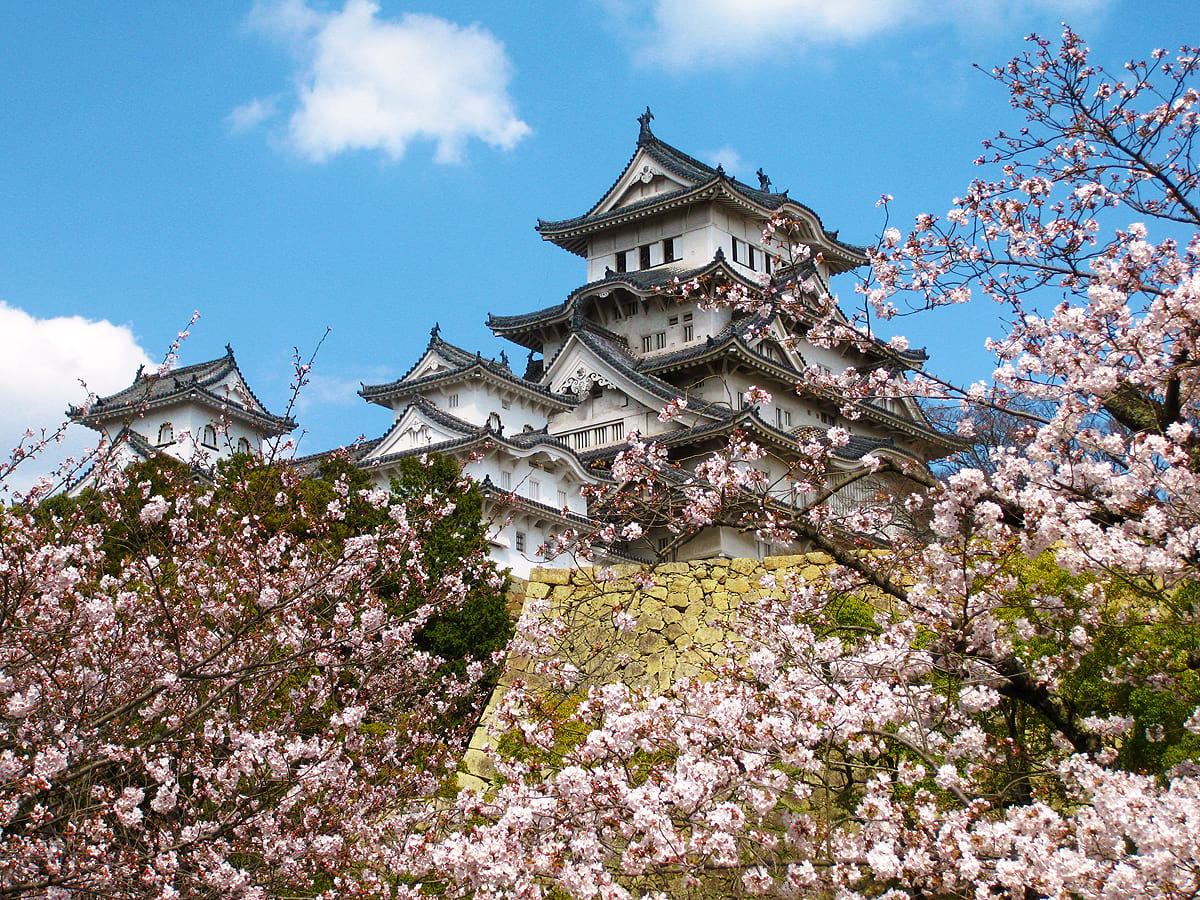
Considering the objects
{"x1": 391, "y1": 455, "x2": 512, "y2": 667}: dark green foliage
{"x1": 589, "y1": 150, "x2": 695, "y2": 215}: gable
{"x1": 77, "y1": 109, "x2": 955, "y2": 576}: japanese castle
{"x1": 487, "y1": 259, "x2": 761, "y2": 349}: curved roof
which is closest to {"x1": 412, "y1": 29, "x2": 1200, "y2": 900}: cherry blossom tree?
{"x1": 391, "y1": 455, "x2": 512, "y2": 667}: dark green foliage

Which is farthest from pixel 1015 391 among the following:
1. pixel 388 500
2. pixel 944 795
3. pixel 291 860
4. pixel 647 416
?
pixel 647 416

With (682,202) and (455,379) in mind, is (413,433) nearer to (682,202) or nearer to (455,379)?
(455,379)

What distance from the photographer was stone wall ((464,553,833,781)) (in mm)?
12125

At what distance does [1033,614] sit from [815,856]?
2225 mm

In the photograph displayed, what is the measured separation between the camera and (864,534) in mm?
8617

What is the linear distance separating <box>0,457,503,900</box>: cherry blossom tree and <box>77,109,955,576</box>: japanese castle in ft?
41.7

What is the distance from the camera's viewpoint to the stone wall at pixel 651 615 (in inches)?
477

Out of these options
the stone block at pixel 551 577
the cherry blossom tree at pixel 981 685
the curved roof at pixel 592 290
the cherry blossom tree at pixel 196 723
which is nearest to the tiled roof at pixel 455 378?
the curved roof at pixel 592 290

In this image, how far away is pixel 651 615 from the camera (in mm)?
12867

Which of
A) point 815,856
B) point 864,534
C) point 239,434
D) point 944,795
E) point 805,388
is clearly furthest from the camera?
point 239,434

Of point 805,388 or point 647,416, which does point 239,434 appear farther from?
point 805,388

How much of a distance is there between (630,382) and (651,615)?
17.6 m

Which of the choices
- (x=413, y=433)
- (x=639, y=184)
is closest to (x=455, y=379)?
(x=413, y=433)

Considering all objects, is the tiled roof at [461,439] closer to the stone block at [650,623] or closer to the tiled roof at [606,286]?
the tiled roof at [606,286]
